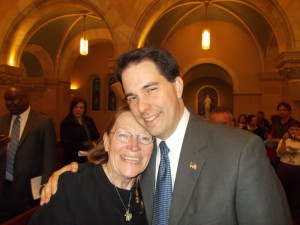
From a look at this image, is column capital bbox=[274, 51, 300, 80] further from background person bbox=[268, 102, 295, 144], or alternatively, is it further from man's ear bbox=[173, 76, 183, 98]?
man's ear bbox=[173, 76, 183, 98]

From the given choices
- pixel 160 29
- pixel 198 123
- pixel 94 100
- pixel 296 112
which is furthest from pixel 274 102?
pixel 198 123

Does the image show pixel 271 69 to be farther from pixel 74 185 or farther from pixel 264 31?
pixel 74 185

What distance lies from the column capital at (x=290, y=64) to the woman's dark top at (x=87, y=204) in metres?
6.03

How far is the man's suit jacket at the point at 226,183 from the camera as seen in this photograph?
50.3 inches

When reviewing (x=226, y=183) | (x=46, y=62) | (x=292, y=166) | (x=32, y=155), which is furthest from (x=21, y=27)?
(x=226, y=183)

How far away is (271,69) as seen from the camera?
A: 12.4 meters

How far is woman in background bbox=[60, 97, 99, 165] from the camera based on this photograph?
183 inches

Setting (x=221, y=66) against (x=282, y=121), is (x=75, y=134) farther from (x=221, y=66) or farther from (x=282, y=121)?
(x=221, y=66)

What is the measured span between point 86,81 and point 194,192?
15.3 metres

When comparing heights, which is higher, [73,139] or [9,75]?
[9,75]

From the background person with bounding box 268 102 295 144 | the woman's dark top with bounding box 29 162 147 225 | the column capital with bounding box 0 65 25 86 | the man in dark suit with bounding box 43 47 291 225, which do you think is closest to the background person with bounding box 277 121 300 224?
the background person with bounding box 268 102 295 144

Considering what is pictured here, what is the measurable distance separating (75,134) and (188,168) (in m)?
3.48

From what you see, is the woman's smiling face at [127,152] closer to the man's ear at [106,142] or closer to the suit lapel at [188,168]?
the man's ear at [106,142]

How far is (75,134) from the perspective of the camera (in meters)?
4.68
